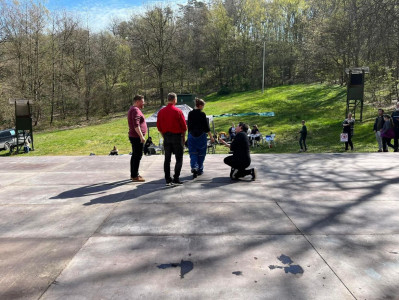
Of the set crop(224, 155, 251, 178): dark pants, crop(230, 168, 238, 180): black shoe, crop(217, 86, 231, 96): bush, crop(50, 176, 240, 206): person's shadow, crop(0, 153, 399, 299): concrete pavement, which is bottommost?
crop(0, 153, 399, 299): concrete pavement

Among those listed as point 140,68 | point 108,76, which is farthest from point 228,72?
point 108,76

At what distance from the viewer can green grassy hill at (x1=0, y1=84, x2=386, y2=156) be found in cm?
1775

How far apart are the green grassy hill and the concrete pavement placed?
11613 millimetres

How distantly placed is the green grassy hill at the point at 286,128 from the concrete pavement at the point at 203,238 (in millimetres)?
11613

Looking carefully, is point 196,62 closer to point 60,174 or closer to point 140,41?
point 140,41

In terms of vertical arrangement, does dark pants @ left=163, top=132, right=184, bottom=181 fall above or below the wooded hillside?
below

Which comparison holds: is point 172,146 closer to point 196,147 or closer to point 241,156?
point 196,147

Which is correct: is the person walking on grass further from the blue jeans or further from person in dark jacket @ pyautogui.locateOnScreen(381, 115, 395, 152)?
person in dark jacket @ pyautogui.locateOnScreen(381, 115, 395, 152)

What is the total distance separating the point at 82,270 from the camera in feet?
8.74

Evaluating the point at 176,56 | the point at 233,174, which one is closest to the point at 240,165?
the point at 233,174

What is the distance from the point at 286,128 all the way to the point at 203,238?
2052cm

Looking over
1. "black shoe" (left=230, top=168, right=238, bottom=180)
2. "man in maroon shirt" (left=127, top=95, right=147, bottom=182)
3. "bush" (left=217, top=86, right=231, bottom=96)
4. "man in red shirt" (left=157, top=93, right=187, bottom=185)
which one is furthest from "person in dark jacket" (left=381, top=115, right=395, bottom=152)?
"bush" (left=217, top=86, right=231, bottom=96)

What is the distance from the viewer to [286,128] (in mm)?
22547

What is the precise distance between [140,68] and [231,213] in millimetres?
39811
